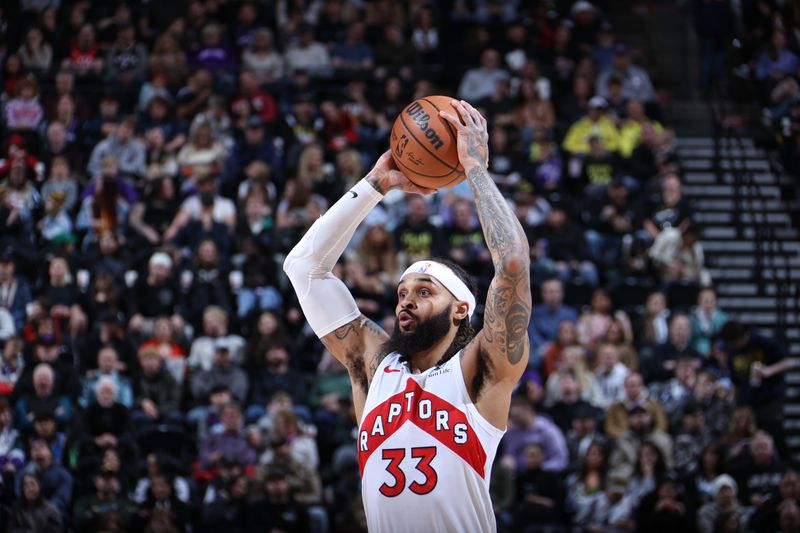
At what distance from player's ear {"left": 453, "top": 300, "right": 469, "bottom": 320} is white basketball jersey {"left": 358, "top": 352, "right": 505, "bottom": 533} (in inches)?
14.6

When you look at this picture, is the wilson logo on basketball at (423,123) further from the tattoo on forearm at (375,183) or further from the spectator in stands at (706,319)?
the spectator in stands at (706,319)

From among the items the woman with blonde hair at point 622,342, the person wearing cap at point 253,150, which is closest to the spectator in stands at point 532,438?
the woman with blonde hair at point 622,342

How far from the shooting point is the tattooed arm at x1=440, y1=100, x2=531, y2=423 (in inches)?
213

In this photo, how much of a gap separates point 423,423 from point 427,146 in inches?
51.6

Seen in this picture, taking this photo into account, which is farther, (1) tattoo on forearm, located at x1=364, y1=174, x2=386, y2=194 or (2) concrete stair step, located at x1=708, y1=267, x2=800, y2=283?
(2) concrete stair step, located at x1=708, y1=267, x2=800, y2=283

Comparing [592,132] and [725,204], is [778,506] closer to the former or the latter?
[725,204]

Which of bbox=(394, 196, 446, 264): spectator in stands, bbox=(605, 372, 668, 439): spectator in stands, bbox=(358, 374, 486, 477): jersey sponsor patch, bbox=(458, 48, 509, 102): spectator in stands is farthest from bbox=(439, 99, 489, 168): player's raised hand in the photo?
bbox=(458, 48, 509, 102): spectator in stands

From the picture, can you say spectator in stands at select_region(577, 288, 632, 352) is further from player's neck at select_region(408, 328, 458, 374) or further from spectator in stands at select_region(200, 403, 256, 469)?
player's neck at select_region(408, 328, 458, 374)

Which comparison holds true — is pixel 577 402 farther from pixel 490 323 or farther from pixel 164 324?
pixel 490 323

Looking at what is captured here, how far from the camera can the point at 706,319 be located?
48.4 ft

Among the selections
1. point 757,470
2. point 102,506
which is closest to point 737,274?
point 757,470

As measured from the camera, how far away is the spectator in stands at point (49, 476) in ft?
39.5

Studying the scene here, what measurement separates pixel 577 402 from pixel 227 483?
3.86 meters

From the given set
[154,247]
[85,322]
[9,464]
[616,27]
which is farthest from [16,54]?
[616,27]
